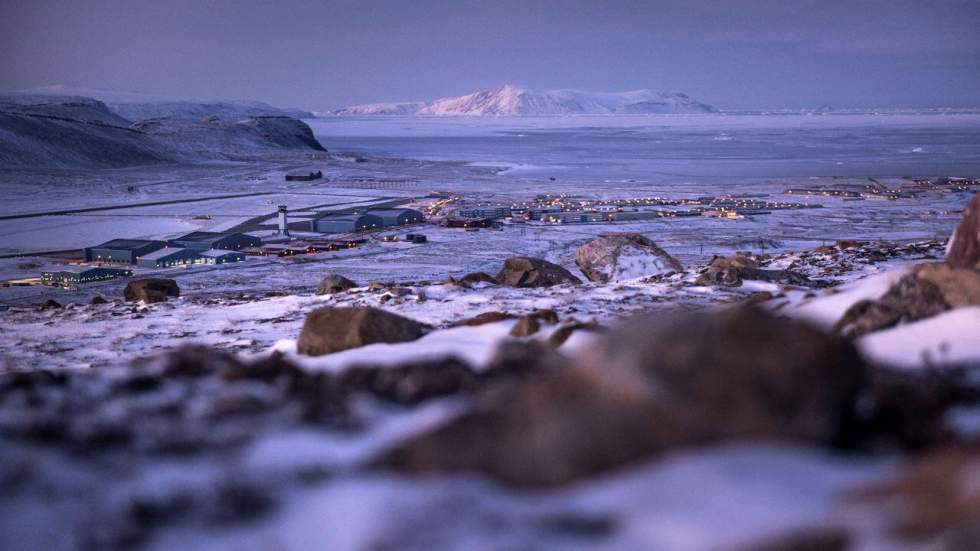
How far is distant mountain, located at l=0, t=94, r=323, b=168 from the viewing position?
78750 millimetres

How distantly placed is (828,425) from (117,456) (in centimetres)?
241

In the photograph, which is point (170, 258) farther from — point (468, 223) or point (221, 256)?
point (468, 223)

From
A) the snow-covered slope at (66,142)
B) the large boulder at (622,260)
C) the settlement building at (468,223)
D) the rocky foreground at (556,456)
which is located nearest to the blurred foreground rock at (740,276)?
the large boulder at (622,260)

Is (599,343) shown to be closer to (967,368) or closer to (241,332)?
(967,368)

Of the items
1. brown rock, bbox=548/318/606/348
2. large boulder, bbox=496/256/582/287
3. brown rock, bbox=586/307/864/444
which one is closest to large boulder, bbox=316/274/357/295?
large boulder, bbox=496/256/582/287

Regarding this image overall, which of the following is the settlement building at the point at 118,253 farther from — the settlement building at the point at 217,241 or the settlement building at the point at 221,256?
the settlement building at the point at 221,256

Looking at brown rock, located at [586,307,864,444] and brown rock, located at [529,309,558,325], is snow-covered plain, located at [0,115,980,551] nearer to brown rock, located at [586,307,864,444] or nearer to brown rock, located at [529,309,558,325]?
brown rock, located at [586,307,864,444]

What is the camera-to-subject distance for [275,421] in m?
3.21

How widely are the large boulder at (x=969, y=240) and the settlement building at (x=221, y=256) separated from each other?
2794 centimetres

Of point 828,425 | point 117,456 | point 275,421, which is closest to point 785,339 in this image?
point 828,425

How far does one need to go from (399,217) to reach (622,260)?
103 ft

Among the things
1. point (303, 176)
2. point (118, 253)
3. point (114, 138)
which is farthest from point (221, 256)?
point (114, 138)

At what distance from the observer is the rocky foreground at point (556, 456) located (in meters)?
2.18

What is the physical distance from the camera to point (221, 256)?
31516 millimetres
